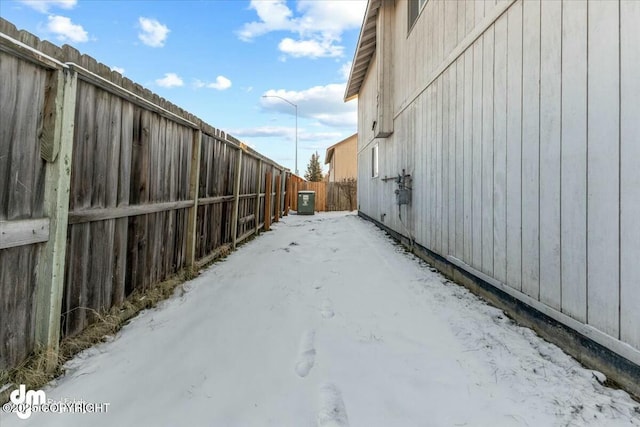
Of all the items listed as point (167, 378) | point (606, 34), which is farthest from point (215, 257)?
point (606, 34)

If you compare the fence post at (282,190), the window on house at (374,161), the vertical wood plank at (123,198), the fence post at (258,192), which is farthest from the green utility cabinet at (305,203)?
the vertical wood plank at (123,198)

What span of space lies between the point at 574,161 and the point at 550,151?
25 cm

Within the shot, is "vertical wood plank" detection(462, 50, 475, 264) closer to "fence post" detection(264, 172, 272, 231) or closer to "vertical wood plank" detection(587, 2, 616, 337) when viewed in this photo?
"vertical wood plank" detection(587, 2, 616, 337)

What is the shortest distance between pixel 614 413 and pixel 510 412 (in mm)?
468

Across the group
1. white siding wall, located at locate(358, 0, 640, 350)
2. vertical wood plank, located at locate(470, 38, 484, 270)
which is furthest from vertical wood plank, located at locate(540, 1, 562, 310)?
vertical wood plank, located at locate(470, 38, 484, 270)

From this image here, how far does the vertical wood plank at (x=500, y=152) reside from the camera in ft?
9.48

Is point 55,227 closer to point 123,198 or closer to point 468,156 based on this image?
point 123,198

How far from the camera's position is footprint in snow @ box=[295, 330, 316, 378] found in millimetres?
1961

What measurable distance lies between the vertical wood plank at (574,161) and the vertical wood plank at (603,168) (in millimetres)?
47

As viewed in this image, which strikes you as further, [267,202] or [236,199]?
[267,202]

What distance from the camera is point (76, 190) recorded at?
2121 mm

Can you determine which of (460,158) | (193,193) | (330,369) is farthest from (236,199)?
(330,369)

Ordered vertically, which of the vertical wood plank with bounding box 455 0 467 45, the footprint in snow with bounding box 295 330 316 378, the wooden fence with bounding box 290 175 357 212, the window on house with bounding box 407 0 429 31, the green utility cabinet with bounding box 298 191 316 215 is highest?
the window on house with bounding box 407 0 429 31

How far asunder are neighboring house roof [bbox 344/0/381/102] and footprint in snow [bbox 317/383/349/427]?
855 cm
